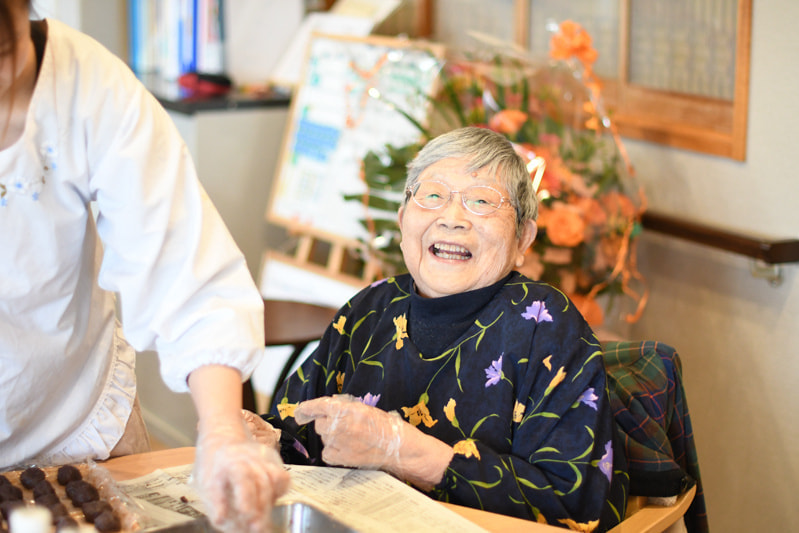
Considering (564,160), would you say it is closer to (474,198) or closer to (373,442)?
(474,198)

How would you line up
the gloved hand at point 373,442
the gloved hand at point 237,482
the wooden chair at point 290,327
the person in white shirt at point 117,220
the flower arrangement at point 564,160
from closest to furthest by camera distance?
the gloved hand at point 237,482 < the person in white shirt at point 117,220 < the gloved hand at point 373,442 < the flower arrangement at point 564,160 < the wooden chair at point 290,327

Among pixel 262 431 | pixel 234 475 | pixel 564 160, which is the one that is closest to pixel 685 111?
pixel 564 160

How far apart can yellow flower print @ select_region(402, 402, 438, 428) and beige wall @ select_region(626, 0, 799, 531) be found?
1137 mm

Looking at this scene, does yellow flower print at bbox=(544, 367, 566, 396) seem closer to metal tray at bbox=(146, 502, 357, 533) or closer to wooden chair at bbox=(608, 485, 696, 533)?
wooden chair at bbox=(608, 485, 696, 533)

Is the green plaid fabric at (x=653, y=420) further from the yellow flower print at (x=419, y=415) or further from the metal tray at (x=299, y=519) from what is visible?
the metal tray at (x=299, y=519)

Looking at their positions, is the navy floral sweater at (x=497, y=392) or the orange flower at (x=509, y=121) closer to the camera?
the navy floral sweater at (x=497, y=392)

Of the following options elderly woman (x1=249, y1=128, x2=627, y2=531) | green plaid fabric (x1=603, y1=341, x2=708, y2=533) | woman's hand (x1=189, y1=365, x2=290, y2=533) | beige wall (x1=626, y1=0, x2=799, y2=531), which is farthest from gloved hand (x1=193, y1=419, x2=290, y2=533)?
beige wall (x1=626, y1=0, x2=799, y2=531)

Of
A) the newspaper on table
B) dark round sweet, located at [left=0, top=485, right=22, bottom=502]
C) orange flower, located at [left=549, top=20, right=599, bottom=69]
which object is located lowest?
the newspaper on table

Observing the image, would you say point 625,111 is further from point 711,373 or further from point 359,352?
point 359,352

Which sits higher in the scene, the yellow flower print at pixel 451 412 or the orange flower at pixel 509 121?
the orange flower at pixel 509 121

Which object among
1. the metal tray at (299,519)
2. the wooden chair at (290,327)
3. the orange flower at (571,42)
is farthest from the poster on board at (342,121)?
the metal tray at (299,519)

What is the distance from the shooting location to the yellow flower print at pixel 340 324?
5.88ft

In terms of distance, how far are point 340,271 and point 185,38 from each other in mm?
1563

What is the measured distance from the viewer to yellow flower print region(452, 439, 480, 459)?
1.44 metres
